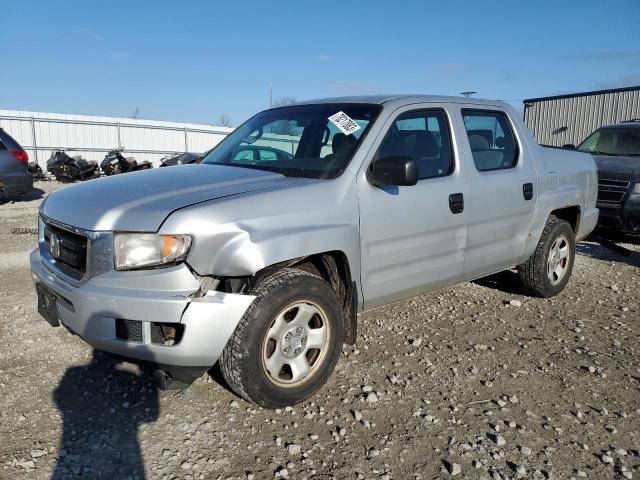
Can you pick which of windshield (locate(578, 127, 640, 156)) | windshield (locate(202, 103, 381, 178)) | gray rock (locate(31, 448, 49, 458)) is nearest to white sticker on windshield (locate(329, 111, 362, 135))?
windshield (locate(202, 103, 381, 178))

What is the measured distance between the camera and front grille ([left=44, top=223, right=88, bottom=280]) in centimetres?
280

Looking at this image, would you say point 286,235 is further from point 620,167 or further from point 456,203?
point 620,167

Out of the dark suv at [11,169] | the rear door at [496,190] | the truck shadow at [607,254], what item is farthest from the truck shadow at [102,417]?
the dark suv at [11,169]

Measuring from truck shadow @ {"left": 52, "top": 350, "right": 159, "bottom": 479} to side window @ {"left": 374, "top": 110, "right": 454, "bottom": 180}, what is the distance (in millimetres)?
2232

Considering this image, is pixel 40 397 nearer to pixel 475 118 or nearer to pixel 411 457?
pixel 411 457

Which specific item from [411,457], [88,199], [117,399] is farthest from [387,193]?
[117,399]

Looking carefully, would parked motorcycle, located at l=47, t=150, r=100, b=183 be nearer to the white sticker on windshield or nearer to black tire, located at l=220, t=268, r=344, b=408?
the white sticker on windshield

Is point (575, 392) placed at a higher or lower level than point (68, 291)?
lower

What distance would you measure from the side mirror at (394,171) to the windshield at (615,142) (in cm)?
691

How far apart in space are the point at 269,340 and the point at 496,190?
7.57ft

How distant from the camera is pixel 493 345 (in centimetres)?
404

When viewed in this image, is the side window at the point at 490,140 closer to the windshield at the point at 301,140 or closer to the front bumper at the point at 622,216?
the windshield at the point at 301,140

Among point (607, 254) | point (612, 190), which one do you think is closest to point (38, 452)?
point (607, 254)

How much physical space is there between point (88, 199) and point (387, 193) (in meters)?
1.83
